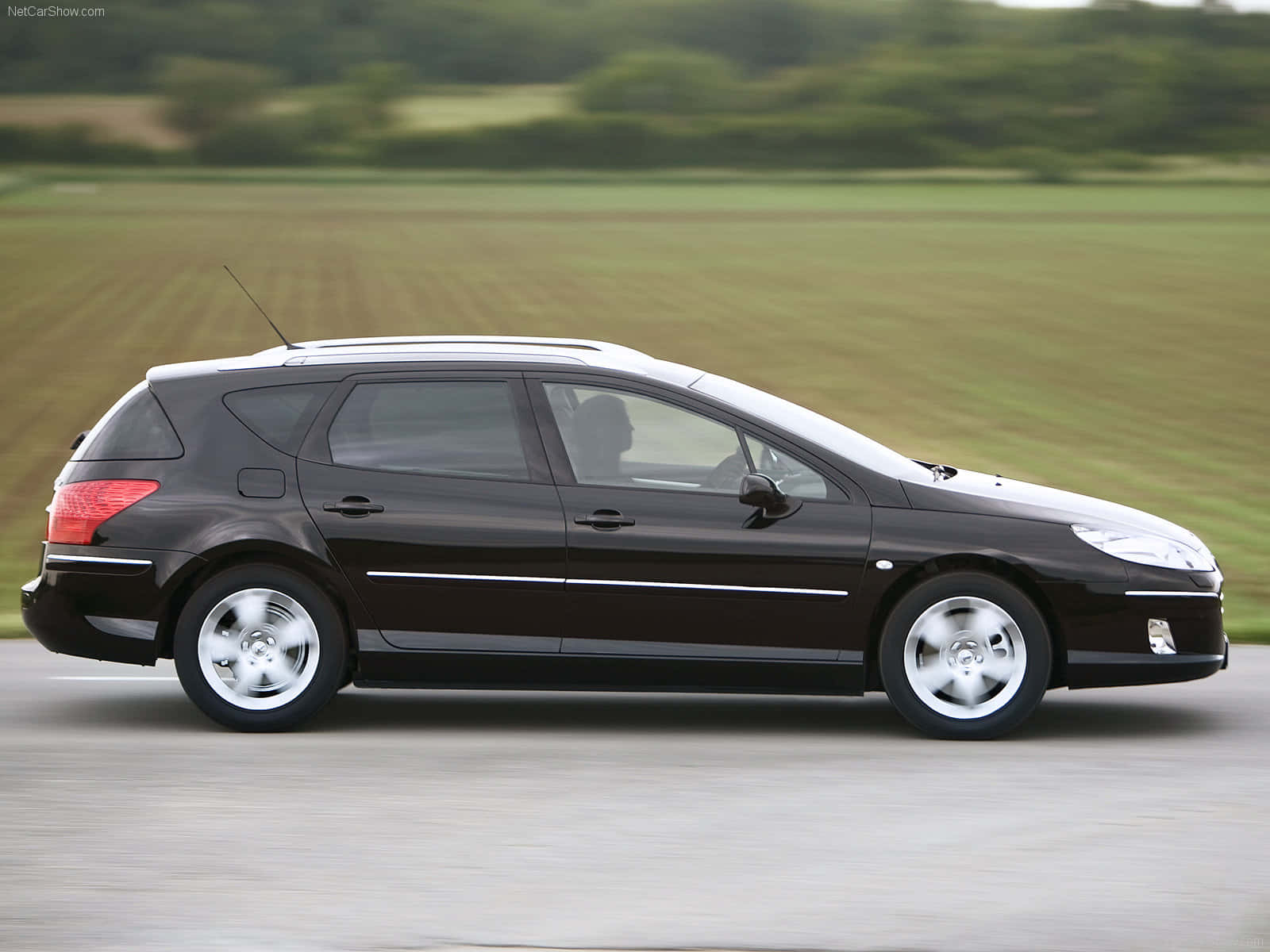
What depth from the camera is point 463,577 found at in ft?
23.1

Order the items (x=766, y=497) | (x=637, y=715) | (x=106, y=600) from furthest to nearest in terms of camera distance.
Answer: (x=637, y=715)
(x=106, y=600)
(x=766, y=497)

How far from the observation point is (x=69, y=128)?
80.5m

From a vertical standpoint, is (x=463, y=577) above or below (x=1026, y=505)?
below

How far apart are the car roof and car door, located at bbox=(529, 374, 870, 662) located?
0.52 metres

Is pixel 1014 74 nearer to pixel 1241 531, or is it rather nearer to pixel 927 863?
pixel 1241 531

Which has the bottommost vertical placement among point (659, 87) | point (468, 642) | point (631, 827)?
point (631, 827)

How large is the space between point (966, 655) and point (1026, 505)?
651mm

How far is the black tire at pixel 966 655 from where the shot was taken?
690cm

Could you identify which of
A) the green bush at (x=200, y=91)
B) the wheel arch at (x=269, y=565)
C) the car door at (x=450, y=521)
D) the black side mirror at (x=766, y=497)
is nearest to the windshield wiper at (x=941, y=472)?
the black side mirror at (x=766, y=497)

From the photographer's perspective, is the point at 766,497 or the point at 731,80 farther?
the point at 731,80

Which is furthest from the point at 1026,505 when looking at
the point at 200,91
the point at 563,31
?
the point at 563,31

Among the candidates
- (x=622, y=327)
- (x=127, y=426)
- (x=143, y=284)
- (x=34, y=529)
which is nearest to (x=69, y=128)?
(x=143, y=284)

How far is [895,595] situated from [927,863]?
177 centimetres

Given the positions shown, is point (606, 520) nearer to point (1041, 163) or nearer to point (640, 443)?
point (640, 443)
